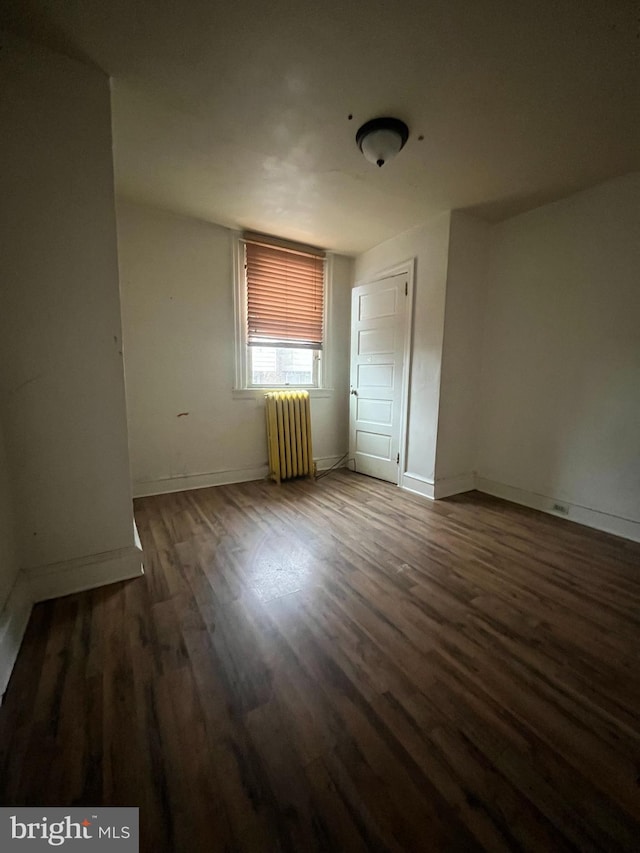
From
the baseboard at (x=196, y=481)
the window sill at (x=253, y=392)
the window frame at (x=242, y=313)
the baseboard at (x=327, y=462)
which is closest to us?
the baseboard at (x=196, y=481)

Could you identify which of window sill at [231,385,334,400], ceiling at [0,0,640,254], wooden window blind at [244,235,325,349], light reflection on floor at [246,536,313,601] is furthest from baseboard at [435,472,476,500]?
ceiling at [0,0,640,254]

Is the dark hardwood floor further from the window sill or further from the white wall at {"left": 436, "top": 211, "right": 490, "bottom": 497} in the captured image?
the window sill

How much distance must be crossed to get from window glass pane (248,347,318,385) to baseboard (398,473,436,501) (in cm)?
158

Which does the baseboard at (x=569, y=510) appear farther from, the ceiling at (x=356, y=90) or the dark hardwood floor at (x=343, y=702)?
the ceiling at (x=356, y=90)

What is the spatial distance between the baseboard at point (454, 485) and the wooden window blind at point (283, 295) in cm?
206

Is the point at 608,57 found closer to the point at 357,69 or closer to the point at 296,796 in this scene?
the point at 357,69

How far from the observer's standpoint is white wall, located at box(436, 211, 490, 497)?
2.82 meters

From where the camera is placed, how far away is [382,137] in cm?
176

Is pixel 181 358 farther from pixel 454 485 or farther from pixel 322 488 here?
Answer: pixel 454 485

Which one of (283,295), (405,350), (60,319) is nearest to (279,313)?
(283,295)

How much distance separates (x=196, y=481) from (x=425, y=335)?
2673mm

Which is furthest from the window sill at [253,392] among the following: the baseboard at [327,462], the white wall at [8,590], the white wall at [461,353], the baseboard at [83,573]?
the white wall at [8,590]

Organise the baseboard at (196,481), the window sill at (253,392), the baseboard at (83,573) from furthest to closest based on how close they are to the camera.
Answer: the window sill at (253,392) < the baseboard at (196,481) < the baseboard at (83,573)

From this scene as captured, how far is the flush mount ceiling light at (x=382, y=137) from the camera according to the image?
174 centimetres
